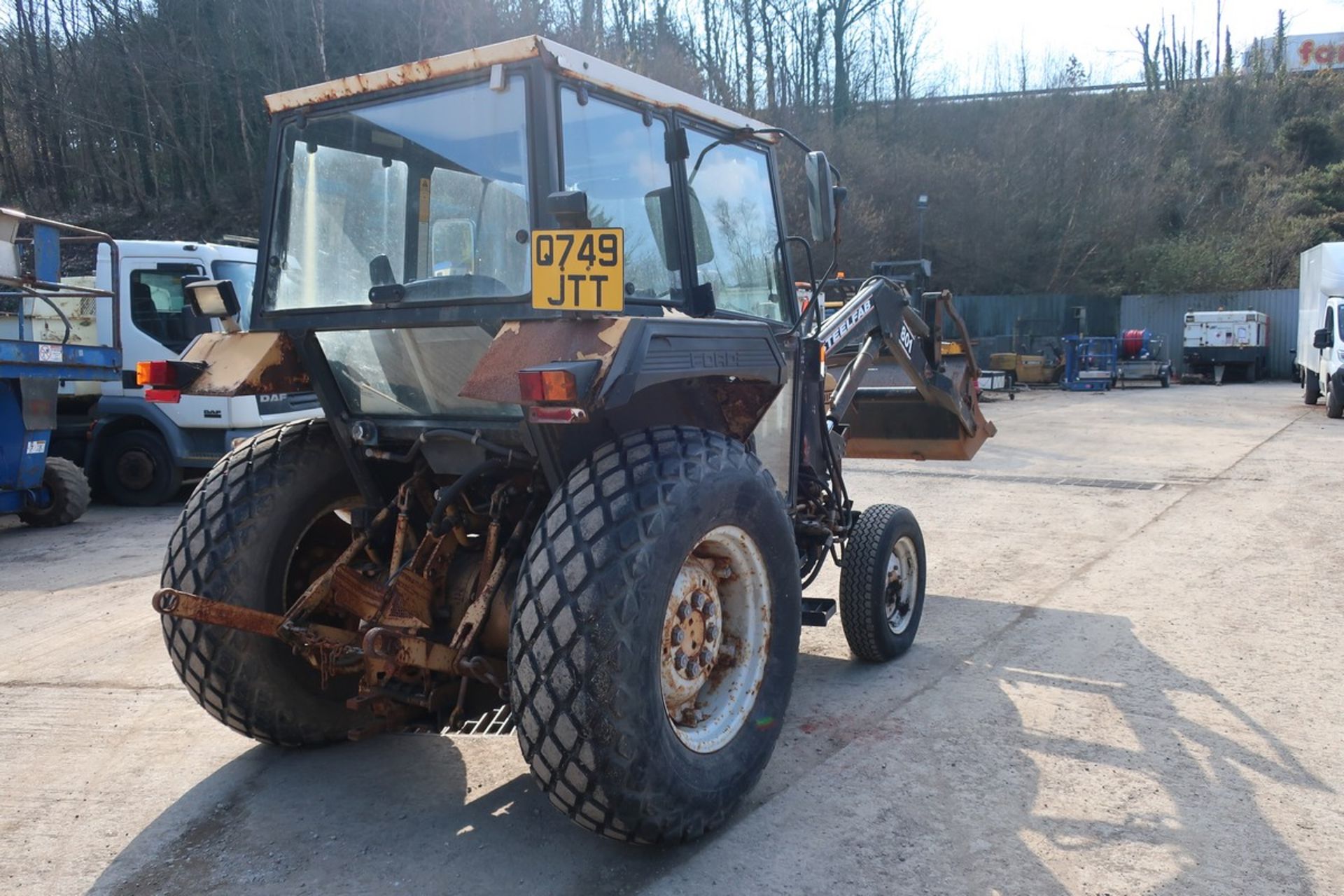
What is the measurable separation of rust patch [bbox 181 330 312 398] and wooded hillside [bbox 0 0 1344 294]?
17.5 metres

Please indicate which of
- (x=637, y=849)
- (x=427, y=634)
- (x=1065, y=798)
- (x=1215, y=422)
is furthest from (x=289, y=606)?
(x=1215, y=422)

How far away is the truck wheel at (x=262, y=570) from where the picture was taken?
12.1 feet

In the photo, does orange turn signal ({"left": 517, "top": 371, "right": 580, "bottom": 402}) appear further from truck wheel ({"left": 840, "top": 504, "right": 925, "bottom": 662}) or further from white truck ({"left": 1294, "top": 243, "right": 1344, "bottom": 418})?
white truck ({"left": 1294, "top": 243, "right": 1344, "bottom": 418})

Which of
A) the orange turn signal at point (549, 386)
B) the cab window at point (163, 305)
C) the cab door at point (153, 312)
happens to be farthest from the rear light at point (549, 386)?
the cab window at point (163, 305)

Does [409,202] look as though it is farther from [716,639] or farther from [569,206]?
[716,639]

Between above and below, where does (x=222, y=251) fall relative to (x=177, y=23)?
below

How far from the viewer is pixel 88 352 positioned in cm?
943

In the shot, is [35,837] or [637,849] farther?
[35,837]

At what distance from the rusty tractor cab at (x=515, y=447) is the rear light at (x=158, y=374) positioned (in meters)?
0.02

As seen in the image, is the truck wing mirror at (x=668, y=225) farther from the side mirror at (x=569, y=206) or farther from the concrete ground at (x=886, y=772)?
the concrete ground at (x=886, y=772)

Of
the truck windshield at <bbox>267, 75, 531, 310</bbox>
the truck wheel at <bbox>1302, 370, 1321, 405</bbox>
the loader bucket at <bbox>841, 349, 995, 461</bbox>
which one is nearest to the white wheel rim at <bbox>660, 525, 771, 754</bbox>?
the truck windshield at <bbox>267, 75, 531, 310</bbox>

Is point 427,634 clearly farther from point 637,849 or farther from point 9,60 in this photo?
point 9,60

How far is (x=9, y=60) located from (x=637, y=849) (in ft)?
90.6

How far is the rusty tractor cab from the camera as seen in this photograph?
9.69 ft
